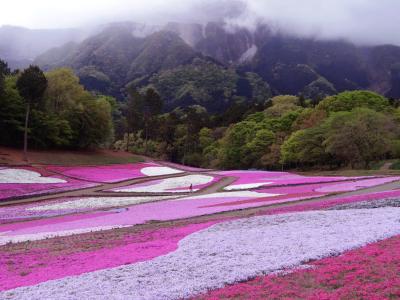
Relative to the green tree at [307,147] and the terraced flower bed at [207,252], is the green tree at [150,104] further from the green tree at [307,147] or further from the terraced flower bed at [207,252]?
the terraced flower bed at [207,252]

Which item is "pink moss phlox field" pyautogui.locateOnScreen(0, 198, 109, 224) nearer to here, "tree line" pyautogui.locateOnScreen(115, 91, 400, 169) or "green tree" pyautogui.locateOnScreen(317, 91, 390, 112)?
"tree line" pyautogui.locateOnScreen(115, 91, 400, 169)

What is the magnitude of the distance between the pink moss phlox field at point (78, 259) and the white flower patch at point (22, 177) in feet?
106

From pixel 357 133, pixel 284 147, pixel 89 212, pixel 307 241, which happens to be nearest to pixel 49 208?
pixel 89 212

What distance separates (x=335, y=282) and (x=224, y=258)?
487cm

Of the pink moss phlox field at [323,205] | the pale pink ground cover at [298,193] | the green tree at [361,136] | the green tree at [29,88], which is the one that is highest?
the green tree at [29,88]

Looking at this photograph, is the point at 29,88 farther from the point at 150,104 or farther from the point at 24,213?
the point at 150,104

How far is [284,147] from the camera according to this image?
283ft

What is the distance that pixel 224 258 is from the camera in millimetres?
15281

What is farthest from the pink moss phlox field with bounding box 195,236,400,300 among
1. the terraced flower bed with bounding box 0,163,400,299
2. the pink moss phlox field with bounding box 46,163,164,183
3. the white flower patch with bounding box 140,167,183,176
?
the white flower patch with bounding box 140,167,183,176

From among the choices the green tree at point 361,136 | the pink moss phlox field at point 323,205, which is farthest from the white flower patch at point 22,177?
the green tree at point 361,136

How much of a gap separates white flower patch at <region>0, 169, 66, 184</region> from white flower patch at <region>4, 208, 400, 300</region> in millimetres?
37073

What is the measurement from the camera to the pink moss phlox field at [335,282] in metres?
10.3

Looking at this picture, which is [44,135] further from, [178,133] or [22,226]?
[178,133]

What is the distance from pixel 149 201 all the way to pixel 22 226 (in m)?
13.0
